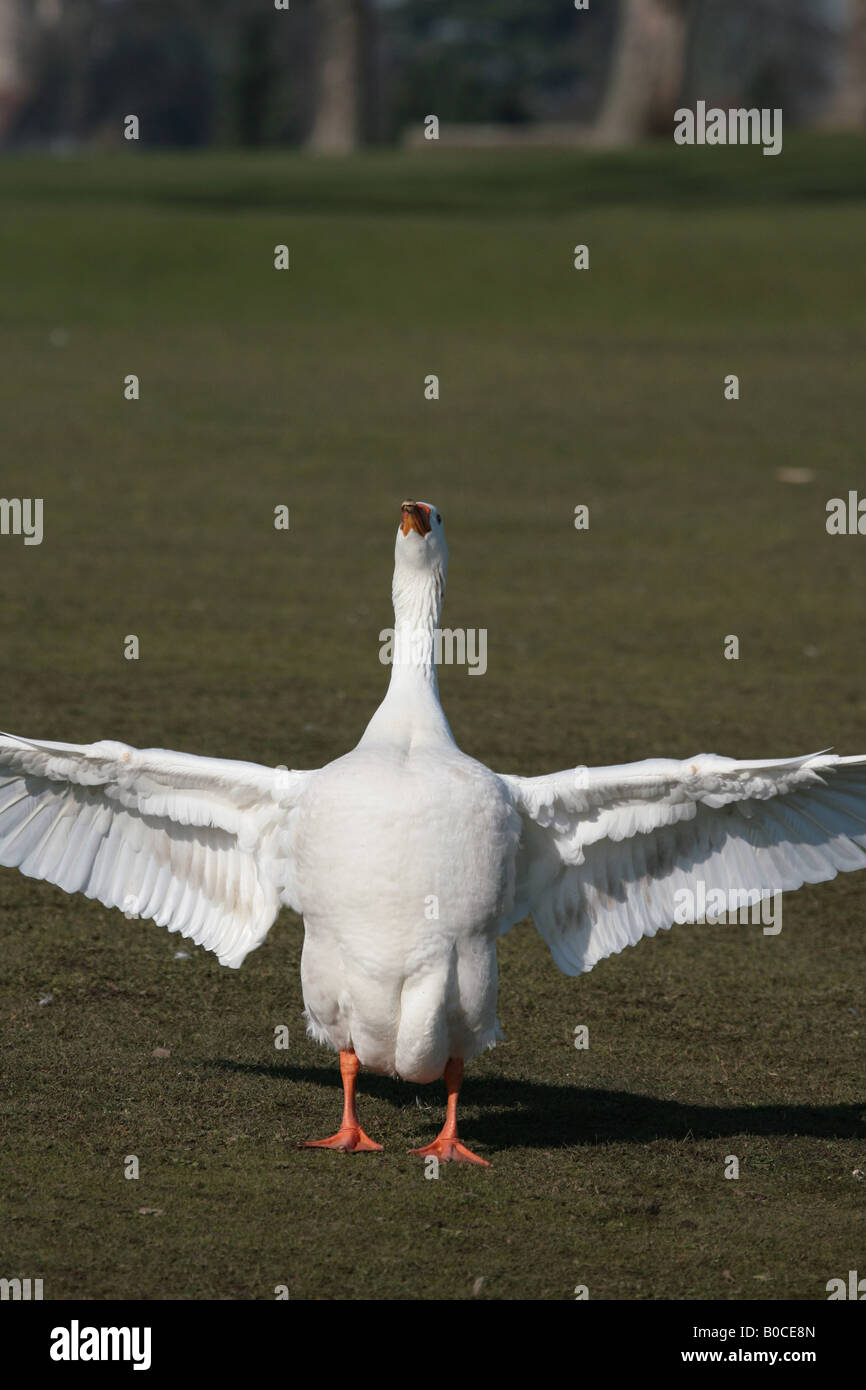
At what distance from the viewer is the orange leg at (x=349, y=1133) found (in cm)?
660

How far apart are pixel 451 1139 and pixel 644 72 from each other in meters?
37.3

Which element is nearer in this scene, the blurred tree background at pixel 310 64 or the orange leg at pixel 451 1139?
the orange leg at pixel 451 1139

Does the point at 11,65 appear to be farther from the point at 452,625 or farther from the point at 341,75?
the point at 452,625

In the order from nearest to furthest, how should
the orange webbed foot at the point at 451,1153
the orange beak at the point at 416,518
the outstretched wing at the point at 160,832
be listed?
the orange webbed foot at the point at 451,1153, the outstretched wing at the point at 160,832, the orange beak at the point at 416,518

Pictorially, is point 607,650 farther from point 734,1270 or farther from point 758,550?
point 734,1270

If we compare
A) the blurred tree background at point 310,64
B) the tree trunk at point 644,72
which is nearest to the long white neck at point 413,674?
the tree trunk at point 644,72

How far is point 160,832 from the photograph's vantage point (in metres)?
7.13

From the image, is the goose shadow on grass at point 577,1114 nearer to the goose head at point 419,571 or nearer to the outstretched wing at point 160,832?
the outstretched wing at point 160,832

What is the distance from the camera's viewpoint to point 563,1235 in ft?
20.1

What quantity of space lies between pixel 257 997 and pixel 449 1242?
7.39 feet

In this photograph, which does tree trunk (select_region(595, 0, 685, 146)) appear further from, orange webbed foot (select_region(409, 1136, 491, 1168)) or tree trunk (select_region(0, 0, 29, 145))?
tree trunk (select_region(0, 0, 29, 145))

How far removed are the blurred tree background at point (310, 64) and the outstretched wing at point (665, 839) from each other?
57.1 meters

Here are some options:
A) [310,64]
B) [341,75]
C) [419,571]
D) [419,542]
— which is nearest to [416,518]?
[419,542]

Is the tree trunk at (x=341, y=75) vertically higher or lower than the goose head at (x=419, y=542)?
higher
